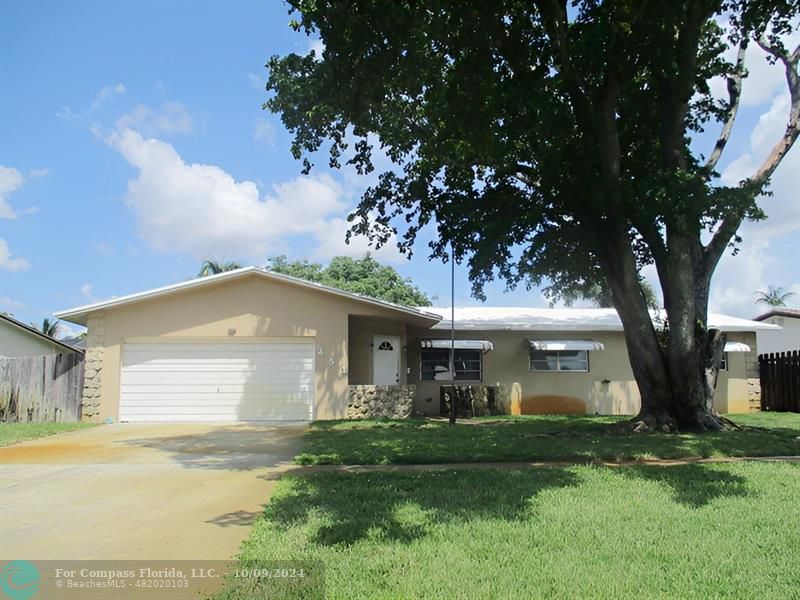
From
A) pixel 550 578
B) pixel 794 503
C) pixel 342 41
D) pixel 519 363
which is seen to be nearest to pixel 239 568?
pixel 550 578

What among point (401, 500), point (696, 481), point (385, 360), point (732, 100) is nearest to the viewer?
point (401, 500)

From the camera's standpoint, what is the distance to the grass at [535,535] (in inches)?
146

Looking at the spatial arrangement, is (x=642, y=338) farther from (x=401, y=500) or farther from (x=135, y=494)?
(x=135, y=494)

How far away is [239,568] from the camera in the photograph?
4.04 m

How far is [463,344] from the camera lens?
57.7 ft

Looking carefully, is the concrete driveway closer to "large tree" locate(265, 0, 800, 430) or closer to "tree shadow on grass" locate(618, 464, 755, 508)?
"tree shadow on grass" locate(618, 464, 755, 508)

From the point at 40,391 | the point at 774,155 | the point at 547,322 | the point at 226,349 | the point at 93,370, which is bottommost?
the point at 40,391

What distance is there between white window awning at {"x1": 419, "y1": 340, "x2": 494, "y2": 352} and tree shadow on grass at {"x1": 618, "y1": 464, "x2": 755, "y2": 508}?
10.2 metres

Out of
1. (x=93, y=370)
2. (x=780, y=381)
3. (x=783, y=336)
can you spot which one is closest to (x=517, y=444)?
(x=93, y=370)

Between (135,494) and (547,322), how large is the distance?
1427 centimetres

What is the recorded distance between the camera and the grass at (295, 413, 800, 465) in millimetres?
8312

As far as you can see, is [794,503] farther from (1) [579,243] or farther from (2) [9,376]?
(2) [9,376]

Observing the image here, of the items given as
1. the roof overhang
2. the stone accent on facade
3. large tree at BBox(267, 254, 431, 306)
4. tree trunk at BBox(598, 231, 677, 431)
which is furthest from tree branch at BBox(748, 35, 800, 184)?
large tree at BBox(267, 254, 431, 306)

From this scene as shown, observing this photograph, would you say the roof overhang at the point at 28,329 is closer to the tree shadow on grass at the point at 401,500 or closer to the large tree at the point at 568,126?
the large tree at the point at 568,126
